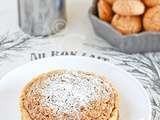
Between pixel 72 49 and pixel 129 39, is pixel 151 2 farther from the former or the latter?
pixel 72 49

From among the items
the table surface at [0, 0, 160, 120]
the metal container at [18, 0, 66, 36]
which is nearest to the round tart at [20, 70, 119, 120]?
the table surface at [0, 0, 160, 120]

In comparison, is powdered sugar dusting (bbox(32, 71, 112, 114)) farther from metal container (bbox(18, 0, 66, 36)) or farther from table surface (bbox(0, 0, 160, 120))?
metal container (bbox(18, 0, 66, 36))

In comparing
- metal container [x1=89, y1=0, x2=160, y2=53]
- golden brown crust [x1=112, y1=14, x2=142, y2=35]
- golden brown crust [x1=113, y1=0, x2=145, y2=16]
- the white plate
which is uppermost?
golden brown crust [x1=113, y1=0, x2=145, y2=16]

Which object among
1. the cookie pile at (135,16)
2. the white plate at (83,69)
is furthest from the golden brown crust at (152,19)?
the white plate at (83,69)

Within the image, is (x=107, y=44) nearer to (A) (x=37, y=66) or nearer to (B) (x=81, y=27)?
(B) (x=81, y=27)

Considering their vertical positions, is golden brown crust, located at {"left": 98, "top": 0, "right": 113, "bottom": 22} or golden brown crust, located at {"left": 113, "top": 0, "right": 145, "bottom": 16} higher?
golden brown crust, located at {"left": 113, "top": 0, "right": 145, "bottom": 16}

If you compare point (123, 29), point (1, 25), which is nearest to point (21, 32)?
point (1, 25)
